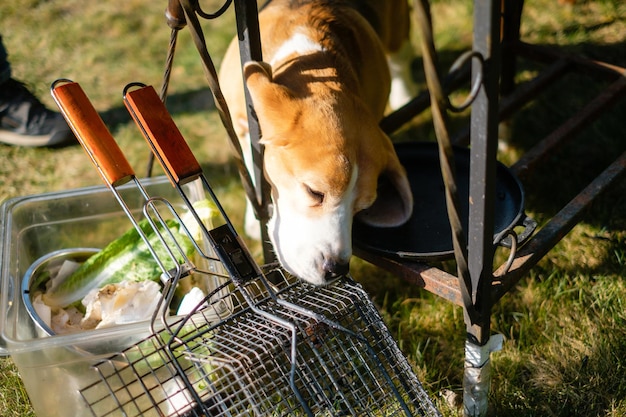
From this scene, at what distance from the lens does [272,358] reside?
5.45ft

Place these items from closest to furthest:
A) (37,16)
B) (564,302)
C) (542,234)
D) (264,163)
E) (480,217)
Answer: (480,217)
(542,234)
(264,163)
(564,302)
(37,16)

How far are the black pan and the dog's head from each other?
0.12 m

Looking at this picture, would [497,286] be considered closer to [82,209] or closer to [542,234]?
[542,234]

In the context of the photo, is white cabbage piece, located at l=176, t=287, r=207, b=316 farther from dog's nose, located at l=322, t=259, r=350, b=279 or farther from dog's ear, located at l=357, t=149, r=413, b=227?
dog's ear, located at l=357, t=149, r=413, b=227

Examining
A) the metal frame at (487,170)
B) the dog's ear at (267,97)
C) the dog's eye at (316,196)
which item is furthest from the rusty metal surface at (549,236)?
the dog's ear at (267,97)

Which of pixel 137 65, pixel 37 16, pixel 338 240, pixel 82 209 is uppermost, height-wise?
pixel 37 16

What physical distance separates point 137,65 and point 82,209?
178 cm

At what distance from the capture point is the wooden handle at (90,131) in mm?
1799

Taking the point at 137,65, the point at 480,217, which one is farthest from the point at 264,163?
the point at 137,65

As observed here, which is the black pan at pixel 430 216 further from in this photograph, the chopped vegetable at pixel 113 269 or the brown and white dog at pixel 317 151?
the chopped vegetable at pixel 113 269

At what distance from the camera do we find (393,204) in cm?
228

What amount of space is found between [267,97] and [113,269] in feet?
2.62

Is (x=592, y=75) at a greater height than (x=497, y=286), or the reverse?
(x=592, y=75)

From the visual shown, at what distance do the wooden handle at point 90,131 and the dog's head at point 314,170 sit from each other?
0.44 metres
